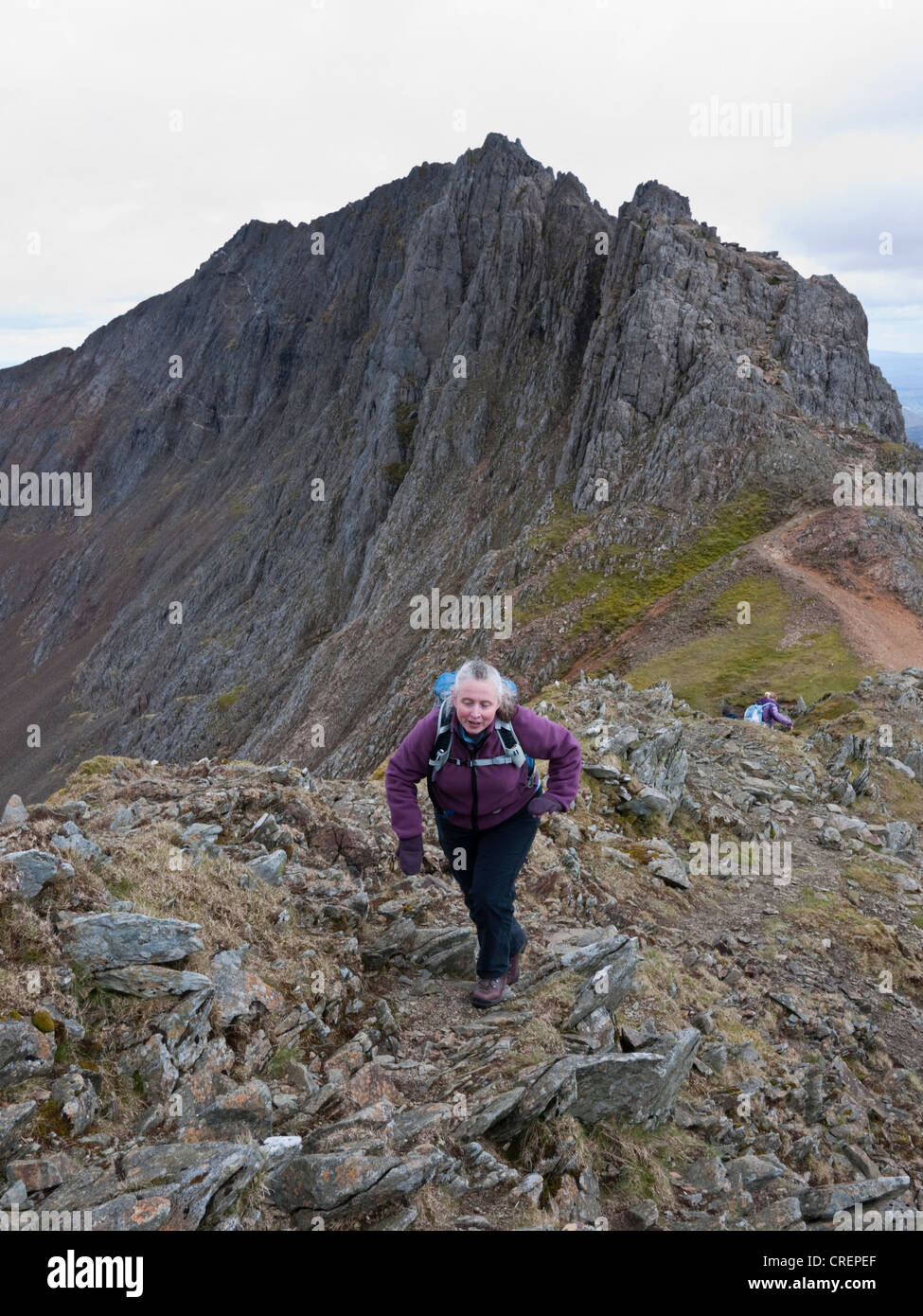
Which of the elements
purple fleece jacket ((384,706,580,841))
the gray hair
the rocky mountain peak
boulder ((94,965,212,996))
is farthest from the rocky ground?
the rocky mountain peak

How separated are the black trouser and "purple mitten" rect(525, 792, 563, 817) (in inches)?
5.4

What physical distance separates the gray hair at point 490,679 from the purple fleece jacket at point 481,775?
131 mm

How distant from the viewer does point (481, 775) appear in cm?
754

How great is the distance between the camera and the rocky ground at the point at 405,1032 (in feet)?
Answer: 18.7

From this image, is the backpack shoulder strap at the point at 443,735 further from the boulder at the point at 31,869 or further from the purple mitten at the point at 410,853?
the boulder at the point at 31,869

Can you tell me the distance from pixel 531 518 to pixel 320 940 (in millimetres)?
65147

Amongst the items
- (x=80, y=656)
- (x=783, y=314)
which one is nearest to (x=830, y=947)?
(x=783, y=314)

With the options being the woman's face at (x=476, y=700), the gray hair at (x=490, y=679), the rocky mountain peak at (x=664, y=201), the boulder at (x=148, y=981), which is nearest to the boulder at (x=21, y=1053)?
the boulder at (x=148, y=981)

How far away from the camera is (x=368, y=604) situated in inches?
3455

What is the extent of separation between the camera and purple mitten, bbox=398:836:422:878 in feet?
26.4

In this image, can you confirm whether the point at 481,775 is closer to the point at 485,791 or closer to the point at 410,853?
the point at 485,791
